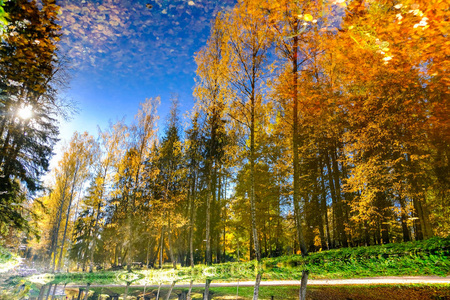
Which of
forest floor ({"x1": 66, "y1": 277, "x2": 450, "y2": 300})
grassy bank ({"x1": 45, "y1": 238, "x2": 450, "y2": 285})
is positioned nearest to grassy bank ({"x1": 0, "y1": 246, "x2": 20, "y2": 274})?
grassy bank ({"x1": 45, "y1": 238, "x2": 450, "y2": 285})

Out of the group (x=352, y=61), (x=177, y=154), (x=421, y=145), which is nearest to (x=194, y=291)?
(x=177, y=154)

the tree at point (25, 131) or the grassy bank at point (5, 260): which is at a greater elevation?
the tree at point (25, 131)

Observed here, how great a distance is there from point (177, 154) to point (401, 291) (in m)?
12.9

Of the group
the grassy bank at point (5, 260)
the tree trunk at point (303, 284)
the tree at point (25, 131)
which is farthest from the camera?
the grassy bank at point (5, 260)

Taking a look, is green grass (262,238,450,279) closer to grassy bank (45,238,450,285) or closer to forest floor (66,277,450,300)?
grassy bank (45,238,450,285)

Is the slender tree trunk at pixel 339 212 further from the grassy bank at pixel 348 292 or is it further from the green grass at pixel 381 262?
the green grass at pixel 381 262

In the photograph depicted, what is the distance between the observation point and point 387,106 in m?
9.15

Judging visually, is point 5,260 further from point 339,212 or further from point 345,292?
point 339,212

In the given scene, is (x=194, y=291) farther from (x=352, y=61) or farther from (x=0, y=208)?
(x=352, y=61)

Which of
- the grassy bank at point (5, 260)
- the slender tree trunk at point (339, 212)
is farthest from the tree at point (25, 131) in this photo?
the slender tree trunk at point (339, 212)

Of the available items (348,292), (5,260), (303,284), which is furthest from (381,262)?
(5,260)

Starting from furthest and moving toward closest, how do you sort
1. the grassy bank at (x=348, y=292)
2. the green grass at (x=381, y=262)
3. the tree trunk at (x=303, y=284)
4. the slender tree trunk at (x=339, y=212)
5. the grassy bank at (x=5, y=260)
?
the slender tree trunk at (x=339, y=212) < the grassy bank at (x=5, y=260) < the grassy bank at (x=348, y=292) < the tree trunk at (x=303, y=284) < the green grass at (x=381, y=262)

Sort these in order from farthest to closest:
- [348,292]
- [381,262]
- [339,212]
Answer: [339,212] → [348,292] → [381,262]

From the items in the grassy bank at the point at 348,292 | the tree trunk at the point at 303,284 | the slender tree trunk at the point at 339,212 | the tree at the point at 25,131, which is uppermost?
the tree at the point at 25,131
